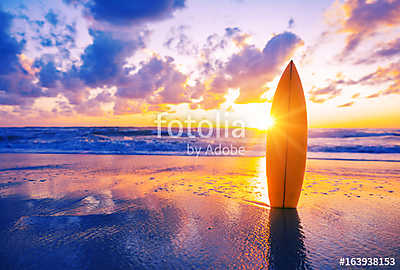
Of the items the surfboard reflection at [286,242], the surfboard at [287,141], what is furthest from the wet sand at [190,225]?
the surfboard at [287,141]

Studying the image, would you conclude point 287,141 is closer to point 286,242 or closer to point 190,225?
→ point 286,242

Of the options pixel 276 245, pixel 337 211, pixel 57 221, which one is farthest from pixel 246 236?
pixel 57 221

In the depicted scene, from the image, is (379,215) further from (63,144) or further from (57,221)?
(63,144)

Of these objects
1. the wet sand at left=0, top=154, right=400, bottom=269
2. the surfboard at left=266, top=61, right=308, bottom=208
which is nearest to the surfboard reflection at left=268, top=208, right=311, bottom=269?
the wet sand at left=0, top=154, right=400, bottom=269

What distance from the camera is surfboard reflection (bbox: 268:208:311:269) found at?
185cm

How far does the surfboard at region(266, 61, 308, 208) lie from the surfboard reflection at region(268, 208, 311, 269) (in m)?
0.29

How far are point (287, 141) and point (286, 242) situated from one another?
1362mm

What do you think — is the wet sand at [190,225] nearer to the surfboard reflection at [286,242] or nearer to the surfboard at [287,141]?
the surfboard reflection at [286,242]

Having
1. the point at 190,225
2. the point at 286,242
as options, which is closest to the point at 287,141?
the point at 286,242

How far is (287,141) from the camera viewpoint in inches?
120

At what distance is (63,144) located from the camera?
13.3 meters

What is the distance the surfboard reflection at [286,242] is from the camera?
72.9 inches

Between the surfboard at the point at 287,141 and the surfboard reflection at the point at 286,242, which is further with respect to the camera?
the surfboard at the point at 287,141

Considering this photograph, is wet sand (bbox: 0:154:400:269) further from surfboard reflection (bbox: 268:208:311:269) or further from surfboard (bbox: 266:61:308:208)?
surfboard (bbox: 266:61:308:208)
